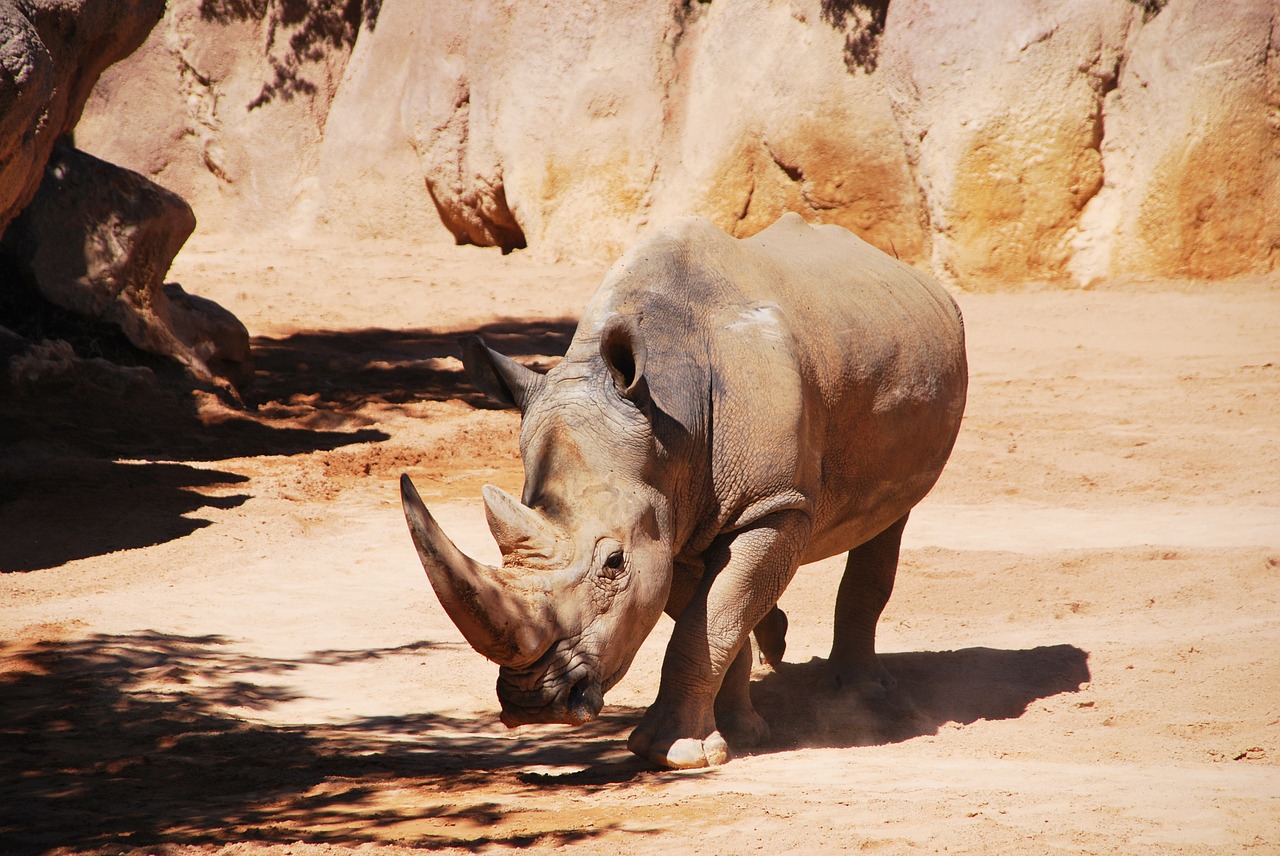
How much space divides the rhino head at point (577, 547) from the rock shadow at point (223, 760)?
1.32 ft

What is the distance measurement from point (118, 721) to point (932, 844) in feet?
10.2

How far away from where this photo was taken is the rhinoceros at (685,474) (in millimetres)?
4234

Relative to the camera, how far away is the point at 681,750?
15.0ft

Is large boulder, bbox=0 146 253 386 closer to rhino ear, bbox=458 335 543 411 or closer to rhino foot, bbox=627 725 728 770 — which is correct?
rhino ear, bbox=458 335 543 411

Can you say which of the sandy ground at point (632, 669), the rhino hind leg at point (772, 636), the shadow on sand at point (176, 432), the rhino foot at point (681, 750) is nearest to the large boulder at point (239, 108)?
the shadow on sand at point (176, 432)

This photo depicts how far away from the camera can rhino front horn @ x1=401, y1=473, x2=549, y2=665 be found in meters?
3.78

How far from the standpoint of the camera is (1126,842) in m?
3.38

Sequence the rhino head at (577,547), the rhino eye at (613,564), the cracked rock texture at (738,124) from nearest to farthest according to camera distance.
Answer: the rhino head at (577,547) < the rhino eye at (613,564) < the cracked rock texture at (738,124)

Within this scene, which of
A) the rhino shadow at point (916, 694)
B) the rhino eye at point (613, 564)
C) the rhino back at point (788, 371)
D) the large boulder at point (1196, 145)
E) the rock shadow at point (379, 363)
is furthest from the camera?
the large boulder at point (1196, 145)

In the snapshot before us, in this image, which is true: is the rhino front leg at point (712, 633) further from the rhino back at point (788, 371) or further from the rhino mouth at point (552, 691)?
the rhino mouth at point (552, 691)

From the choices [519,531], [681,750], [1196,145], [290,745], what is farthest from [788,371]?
[1196,145]

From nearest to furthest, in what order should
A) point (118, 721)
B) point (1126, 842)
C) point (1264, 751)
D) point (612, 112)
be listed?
point (1126, 842), point (1264, 751), point (118, 721), point (612, 112)

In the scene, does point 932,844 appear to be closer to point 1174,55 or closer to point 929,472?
point 929,472

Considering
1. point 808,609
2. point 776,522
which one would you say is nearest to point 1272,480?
point 808,609
